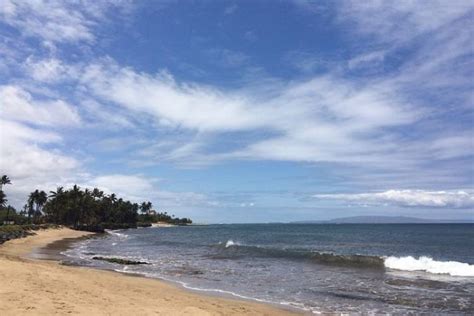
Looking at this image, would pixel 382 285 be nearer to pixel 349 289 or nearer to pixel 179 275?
pixel 349 289

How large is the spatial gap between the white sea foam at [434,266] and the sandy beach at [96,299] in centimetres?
2230

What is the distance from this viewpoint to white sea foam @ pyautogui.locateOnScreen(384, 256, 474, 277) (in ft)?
113

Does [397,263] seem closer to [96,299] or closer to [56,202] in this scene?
[96,299]

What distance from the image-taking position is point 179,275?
1171 inches

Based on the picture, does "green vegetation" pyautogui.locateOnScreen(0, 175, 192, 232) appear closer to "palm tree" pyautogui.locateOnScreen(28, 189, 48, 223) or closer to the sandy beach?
"palm tree" pyautogui.locateOnScreen(28, 189, 48, 223)

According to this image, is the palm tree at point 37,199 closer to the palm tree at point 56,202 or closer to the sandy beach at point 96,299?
the palm tree at point 56,202

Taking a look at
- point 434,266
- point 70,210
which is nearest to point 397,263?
point 434,266

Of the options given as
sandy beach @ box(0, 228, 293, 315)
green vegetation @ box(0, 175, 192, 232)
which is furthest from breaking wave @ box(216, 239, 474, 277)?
green vegetation @ box(0, 175, 192, 232)

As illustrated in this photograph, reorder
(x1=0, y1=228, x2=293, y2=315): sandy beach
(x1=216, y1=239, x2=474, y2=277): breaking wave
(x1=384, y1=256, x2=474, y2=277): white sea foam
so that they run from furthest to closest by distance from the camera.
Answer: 1. (x1=216, y1=239, x2=474, y2=277): breaking wave
2. (x1=384, y1=256, x2=474, y2=277): white sea foam
3. (x1=0, y1=228, x2=293, y2=315): sandy beach

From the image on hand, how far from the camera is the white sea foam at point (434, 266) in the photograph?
3441cm

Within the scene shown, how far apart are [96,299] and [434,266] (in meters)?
30.8

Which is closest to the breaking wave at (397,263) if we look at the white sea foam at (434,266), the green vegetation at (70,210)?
the white sea foam at (434,266)

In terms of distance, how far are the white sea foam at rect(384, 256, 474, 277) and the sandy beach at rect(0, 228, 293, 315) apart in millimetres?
22297

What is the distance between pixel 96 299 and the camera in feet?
52.1
